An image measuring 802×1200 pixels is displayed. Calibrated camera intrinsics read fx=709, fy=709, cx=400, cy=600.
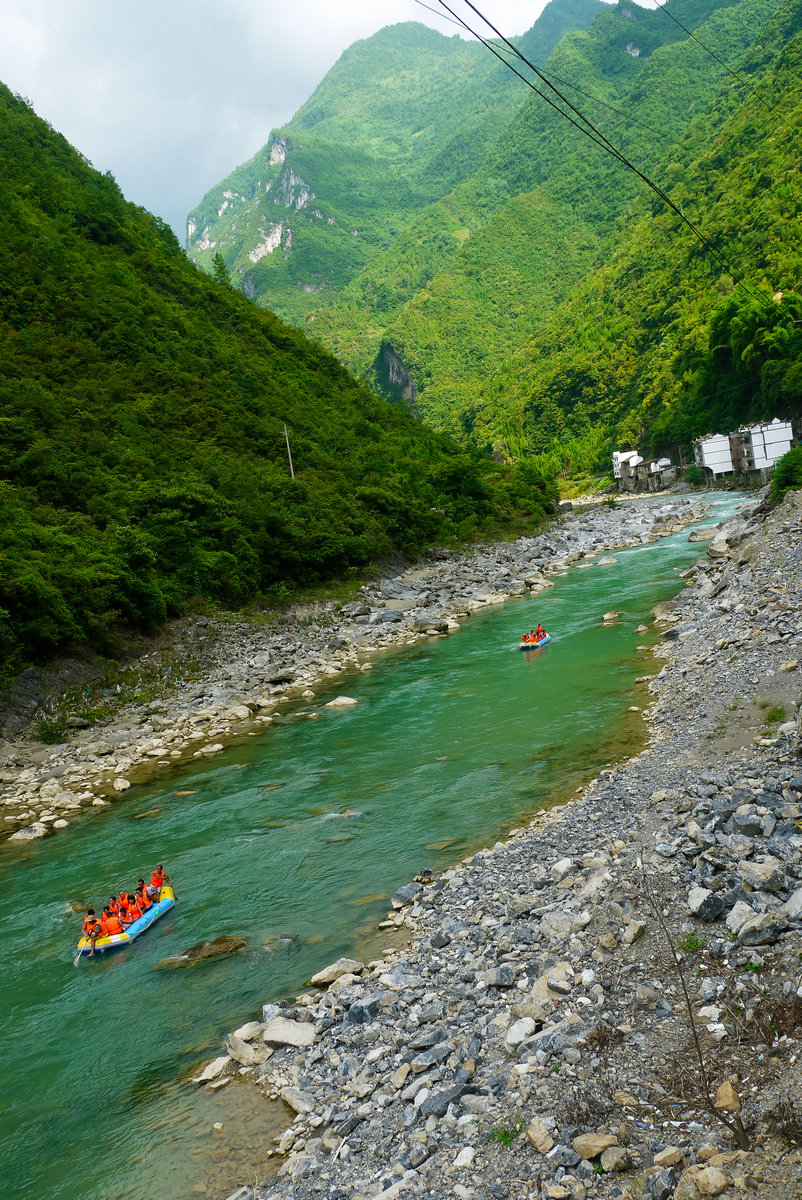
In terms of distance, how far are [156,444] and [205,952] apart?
108ft

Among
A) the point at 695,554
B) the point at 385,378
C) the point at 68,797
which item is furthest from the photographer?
the point at 385,378

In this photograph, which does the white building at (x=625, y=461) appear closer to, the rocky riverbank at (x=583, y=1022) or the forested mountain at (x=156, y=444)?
the forested mountain at (x=156, y=444)

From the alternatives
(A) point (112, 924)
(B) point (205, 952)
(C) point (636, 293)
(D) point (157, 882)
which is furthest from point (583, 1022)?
(C) point (636, 293)

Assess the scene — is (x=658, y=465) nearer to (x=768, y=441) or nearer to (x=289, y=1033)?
(x=768, y=441)

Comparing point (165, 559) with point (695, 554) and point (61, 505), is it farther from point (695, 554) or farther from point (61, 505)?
point (695, 554)

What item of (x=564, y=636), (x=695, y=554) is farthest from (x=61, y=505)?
(x=695, y=554)

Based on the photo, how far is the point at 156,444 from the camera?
38.3 m

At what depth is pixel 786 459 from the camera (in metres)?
32.3

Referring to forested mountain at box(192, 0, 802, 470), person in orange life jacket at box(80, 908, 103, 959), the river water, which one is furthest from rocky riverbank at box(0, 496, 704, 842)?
forested mountain at box(192, 0, 802, 470)

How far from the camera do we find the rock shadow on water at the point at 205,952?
10.1 metres

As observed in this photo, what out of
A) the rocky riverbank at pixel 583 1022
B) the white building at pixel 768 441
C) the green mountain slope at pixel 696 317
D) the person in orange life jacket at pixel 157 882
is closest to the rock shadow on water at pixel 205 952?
the person in orange life jacket at pixel 157 882

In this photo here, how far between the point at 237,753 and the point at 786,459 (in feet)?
90.7

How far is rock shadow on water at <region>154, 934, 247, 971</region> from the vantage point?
10.1 meters

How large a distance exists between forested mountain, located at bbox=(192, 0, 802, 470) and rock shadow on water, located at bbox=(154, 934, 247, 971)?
51.5ft
